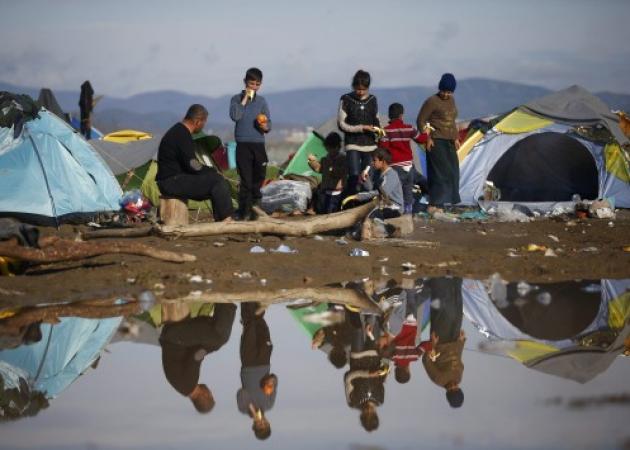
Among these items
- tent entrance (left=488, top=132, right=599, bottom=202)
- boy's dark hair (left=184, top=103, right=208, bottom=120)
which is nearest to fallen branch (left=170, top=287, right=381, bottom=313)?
boy's dark hair (left=184, top=103, right=208, bottom=120)

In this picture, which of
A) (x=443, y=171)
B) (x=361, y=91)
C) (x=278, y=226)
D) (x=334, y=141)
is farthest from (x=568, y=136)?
(x=278, y=226)

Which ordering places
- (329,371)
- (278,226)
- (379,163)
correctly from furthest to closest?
(379,163) < (278,226) < (329,371)

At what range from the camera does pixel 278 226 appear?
12.6m

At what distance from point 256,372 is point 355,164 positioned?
7.84 m

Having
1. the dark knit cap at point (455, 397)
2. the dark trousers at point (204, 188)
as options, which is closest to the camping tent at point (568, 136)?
the dark trousers at point (204, 188)

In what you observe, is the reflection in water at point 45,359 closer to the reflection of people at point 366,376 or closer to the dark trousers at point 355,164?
the reflection of people at point 366,376

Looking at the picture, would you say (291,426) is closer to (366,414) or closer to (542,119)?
(366,414)

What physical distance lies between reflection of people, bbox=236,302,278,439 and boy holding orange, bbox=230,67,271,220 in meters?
5.43

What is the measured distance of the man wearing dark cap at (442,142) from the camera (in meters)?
16.3

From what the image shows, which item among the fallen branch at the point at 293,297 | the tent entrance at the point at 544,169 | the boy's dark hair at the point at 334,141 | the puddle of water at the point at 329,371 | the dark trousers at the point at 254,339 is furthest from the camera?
the tent entrance at the point at 544,169

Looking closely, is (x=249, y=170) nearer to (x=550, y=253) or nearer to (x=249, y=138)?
(x=249, y=138)

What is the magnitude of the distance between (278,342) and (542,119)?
36.9 ft

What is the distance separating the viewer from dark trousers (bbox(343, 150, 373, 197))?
579 inches

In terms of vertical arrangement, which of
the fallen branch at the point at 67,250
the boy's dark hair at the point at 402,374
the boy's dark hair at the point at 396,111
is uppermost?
the boy's dark hair at the point at 396,111
